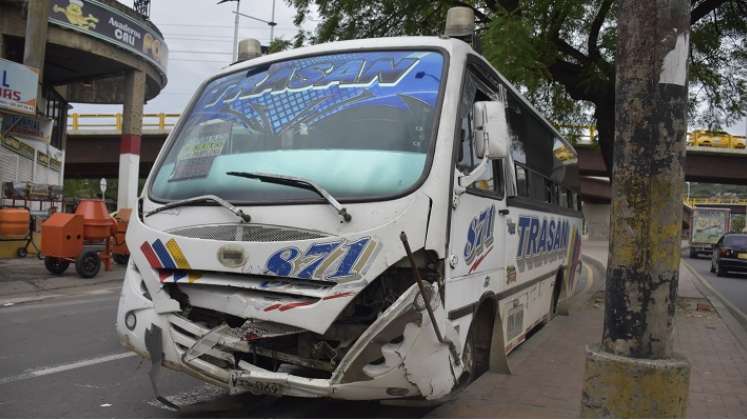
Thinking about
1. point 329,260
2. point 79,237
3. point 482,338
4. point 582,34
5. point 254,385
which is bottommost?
point 254,385

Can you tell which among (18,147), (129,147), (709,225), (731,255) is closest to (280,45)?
(18,147)

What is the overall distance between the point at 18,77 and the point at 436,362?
16.4 m

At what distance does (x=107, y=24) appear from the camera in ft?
78.5

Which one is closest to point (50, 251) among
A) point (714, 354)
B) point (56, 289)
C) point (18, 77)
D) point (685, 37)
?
point (56, 289)

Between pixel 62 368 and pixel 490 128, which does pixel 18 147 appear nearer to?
pixel 62 368

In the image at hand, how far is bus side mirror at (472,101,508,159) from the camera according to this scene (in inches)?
177

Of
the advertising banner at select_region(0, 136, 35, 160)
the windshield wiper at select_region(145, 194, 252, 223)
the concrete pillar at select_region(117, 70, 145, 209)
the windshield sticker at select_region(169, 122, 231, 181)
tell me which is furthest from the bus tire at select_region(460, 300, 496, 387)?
the concrete pillar at select_region(117, 70, 145, 209)

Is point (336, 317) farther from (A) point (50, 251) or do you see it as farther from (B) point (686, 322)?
(A) point (50, 251)

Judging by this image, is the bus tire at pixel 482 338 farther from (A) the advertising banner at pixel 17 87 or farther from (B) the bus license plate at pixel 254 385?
(A) the advertising banner at pixel 17 87

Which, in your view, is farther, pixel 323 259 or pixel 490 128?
pixel 490 128

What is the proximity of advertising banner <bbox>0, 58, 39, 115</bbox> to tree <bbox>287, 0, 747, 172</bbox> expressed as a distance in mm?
7834

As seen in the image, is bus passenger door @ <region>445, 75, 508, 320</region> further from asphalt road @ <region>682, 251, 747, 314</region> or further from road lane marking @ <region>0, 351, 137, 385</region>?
asphalt road @ <region>682, 251, 747, 314</region>

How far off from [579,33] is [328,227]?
10622 millimetres

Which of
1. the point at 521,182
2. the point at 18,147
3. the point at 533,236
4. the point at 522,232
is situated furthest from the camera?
the point at 18,147
